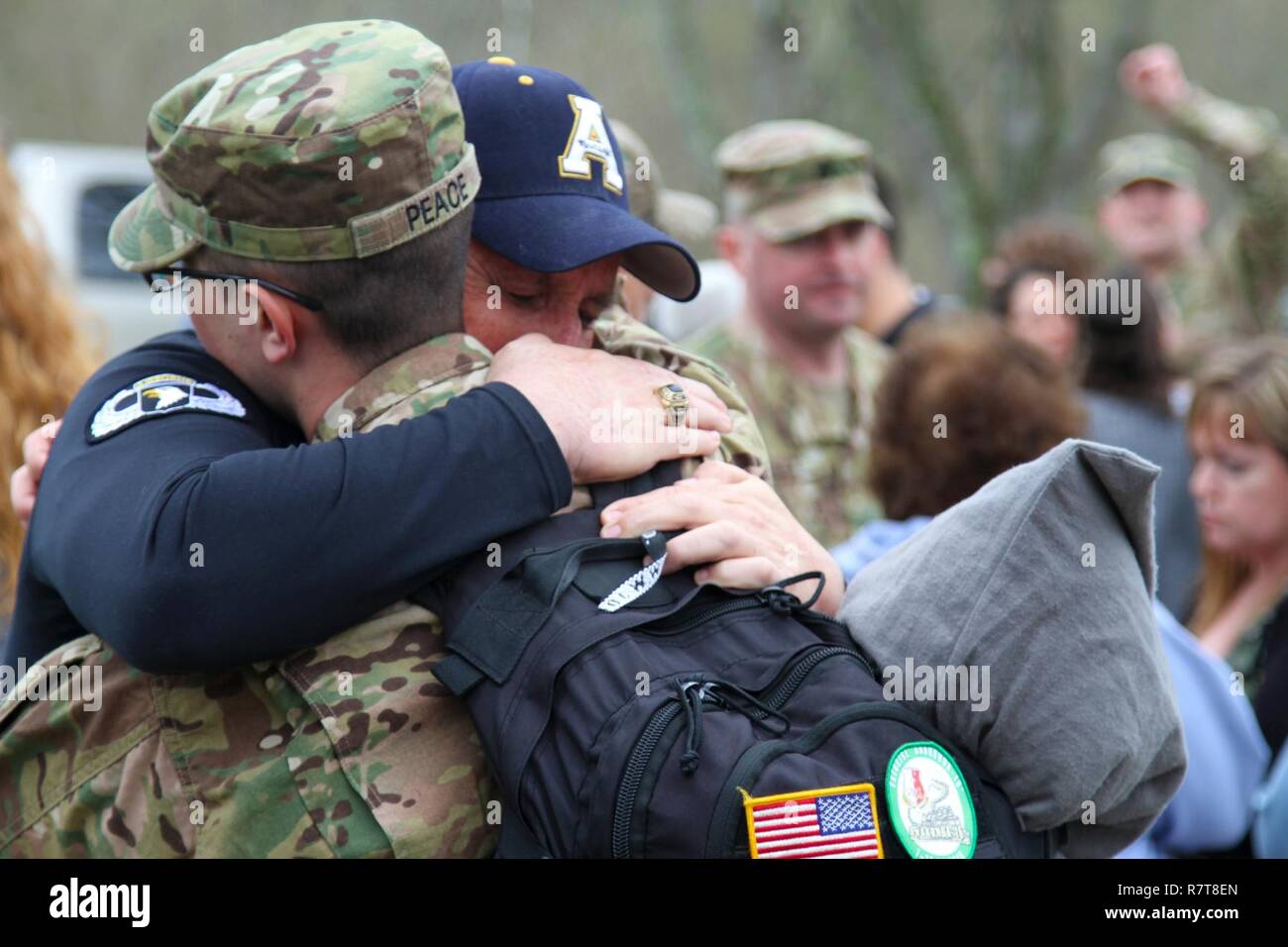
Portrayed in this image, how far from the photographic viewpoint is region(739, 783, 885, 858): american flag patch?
1562 millimetres

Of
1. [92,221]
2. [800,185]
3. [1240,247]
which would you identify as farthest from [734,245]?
[92,221]

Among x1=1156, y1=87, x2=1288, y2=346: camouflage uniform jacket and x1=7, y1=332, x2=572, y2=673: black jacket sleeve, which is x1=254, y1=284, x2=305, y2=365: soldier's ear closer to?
x1=7, y1=332, x2=572, y2=673: black jacket sleeve

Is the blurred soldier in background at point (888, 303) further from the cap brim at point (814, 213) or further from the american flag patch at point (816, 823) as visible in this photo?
the american flag patch at point (816, 823)

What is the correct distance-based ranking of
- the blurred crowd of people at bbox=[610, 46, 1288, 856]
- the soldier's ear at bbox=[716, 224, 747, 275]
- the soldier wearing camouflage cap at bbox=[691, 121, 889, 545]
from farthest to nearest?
1. the soldier's ear at bbox=[716, 224, 747, 275]
2. the soldier wearing camouflage cap at bbox=[691, 121, 889, 545]
3. the blurred crowd of people at bbox=[610, 46, 1288, 856]

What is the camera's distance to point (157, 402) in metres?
1.79

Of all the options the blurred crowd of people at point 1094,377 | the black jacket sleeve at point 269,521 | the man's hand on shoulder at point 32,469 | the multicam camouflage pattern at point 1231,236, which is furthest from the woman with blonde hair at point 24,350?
the multicam camouflage pattern at point 1231,236

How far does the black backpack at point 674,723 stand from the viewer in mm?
1576

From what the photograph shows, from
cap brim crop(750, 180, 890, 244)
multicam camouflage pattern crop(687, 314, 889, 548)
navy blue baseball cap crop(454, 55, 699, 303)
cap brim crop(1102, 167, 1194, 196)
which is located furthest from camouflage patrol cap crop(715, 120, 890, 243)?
cap brim crop(1102, 167, 1194, 196)

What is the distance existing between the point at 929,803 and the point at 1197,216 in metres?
6.46

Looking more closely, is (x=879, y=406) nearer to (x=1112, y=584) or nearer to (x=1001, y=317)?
(x=1112, y=584)

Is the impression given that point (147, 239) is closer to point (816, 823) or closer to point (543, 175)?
point (543, 175)

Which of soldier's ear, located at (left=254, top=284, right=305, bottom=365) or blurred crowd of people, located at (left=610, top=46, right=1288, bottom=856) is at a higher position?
soldier's ear, located at (left=254, top=284, right=305, bottom=365)
